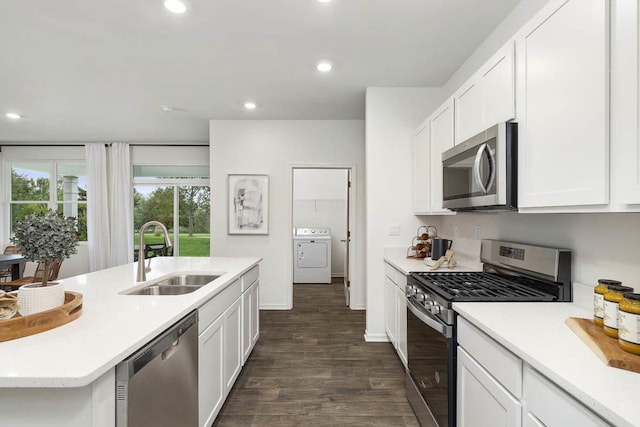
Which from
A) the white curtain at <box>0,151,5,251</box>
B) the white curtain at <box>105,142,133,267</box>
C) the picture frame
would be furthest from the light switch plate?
the white curtain at <box>0,151,5,251</box>

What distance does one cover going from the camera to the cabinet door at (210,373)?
1667 mm

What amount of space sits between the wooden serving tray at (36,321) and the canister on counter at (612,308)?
6.37ft

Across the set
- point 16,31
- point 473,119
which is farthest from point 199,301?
point 16,31

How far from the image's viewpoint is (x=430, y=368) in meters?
1.72

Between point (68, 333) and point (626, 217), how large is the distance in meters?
2.19

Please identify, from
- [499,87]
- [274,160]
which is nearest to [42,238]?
[499,87]

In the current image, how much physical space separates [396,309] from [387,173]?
4.51 feet

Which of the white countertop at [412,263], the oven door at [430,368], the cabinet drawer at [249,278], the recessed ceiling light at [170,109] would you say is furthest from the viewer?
the recessed ceiling light at [170,109]

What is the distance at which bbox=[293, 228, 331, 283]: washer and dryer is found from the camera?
6.17 m

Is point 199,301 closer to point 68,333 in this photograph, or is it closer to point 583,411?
point 68,333

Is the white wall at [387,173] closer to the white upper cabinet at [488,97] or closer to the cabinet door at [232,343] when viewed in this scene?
the white upper cabinet at [488,97]

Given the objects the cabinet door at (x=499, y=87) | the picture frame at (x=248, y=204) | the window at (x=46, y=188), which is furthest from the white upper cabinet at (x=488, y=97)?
the window at (x=46, y=188)

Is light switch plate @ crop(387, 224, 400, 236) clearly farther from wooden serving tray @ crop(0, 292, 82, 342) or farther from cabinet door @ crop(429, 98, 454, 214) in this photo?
wooden serving tray @ crop(0, 292, 82, 342)

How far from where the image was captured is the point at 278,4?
204cm
